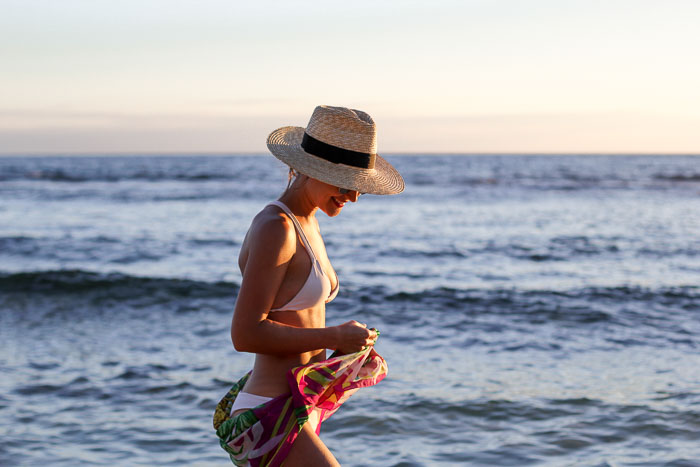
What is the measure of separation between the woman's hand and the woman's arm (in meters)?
0.01

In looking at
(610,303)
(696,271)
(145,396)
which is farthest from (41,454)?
(696,271)

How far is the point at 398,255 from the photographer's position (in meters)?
14.8

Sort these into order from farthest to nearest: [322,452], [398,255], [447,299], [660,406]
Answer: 1. [398,255]
2. [447,299]
3. [660,406]
4. [322,452]

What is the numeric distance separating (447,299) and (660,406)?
473 centimetres

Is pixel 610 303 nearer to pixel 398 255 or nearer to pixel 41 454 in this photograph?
pixel 398 255

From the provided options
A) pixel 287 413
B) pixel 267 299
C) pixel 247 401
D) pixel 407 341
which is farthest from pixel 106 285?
pixel 267 299

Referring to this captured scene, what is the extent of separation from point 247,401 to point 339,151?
939 millimetres

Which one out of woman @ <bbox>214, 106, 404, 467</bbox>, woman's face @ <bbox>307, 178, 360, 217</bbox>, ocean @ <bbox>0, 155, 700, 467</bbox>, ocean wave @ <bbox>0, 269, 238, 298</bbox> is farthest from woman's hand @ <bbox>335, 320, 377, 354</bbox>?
ocean wave @ <bbox>0, 269, 238, 298</bbox>

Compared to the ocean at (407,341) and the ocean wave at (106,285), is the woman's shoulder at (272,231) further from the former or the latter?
the ocean wave at (106,285)

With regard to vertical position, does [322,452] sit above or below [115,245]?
above

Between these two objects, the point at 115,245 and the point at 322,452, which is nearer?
the point at 322,452

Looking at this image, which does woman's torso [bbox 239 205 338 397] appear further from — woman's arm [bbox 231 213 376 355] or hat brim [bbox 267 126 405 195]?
hat brim [bbox 267 126 405 195]

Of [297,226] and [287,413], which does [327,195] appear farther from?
[287,413]

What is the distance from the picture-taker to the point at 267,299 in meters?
2.37
